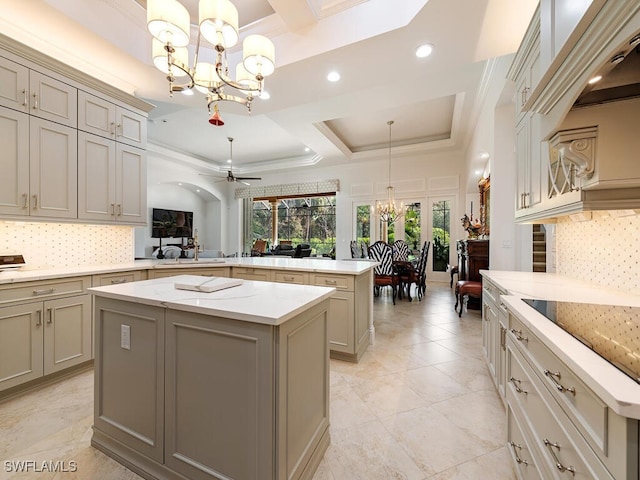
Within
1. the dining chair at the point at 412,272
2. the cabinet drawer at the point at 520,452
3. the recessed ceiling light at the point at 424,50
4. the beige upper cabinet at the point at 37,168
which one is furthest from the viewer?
the dining chair at the point at 412,272

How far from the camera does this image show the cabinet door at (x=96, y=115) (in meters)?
2.75

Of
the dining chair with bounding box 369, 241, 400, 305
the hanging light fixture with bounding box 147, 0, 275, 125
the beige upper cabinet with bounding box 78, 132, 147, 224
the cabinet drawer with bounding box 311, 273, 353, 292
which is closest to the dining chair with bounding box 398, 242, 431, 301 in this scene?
the dining chair with bounding box 369, 241, 400, 305

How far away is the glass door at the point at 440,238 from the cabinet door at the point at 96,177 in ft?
22.6

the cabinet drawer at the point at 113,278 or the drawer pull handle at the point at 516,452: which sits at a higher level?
the cabinet drawer at the point at 113,278

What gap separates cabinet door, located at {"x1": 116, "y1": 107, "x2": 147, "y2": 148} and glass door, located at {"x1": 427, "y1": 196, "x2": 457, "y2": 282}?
21.6 feet

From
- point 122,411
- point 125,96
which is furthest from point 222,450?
point 125,96

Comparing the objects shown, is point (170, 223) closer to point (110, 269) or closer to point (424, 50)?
point (110, 269)

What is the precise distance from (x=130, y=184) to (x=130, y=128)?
2.16ft

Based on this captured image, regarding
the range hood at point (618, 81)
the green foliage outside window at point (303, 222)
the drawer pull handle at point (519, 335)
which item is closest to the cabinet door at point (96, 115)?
the range hood at point (618, 81)

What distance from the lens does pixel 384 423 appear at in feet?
6.11

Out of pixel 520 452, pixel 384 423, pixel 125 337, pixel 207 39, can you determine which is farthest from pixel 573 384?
pixel 207 39

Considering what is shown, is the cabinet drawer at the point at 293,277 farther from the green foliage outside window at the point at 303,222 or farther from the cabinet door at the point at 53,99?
the green foliage outside window at the point at 303,222

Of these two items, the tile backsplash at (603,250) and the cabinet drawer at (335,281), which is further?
the cabinet drawer at (335,281)

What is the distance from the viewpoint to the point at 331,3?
250cm
